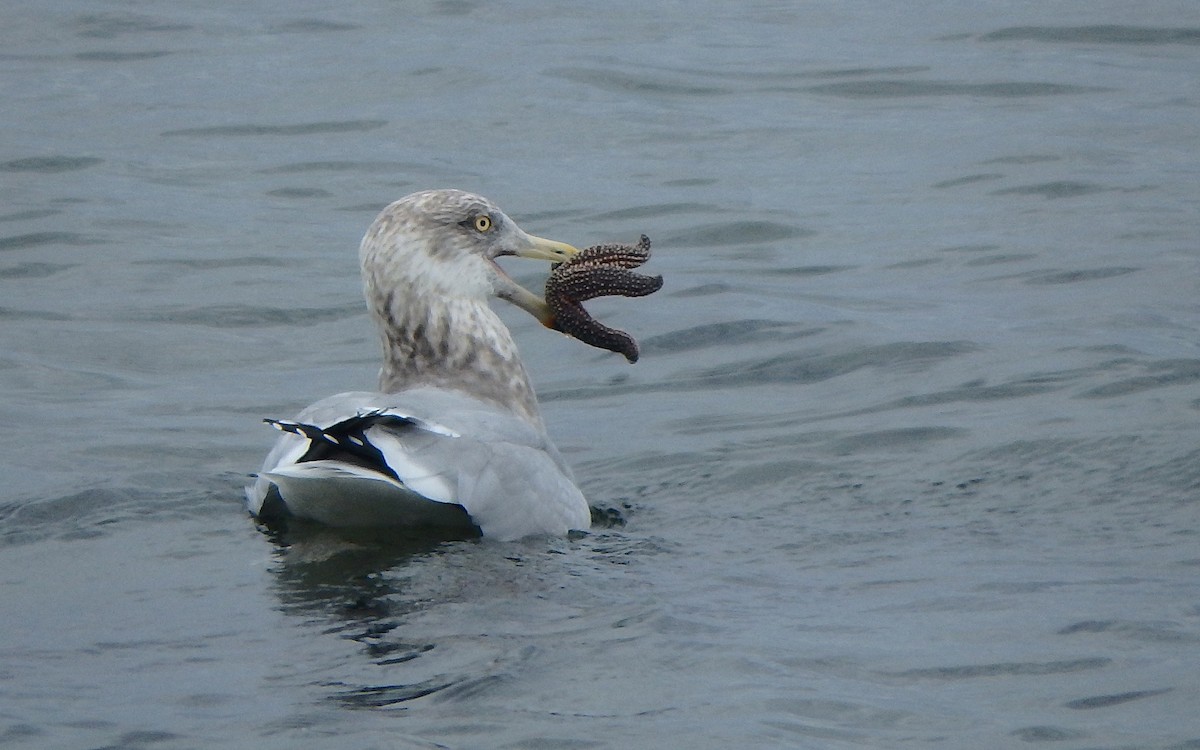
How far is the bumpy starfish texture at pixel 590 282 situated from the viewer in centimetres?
802

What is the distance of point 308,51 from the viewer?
19.7 m

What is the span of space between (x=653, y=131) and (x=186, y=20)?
7038 millimetres

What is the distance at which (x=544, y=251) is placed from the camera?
8.16m

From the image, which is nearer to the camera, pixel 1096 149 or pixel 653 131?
pixel 1096 149

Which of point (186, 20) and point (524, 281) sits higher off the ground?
point (186, 20)

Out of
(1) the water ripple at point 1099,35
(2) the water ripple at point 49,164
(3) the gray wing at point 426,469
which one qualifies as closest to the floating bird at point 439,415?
(3) the gray wing at point 426,469

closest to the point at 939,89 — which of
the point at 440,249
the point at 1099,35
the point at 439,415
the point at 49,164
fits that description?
the point at 1099,35

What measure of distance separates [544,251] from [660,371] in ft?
7.68

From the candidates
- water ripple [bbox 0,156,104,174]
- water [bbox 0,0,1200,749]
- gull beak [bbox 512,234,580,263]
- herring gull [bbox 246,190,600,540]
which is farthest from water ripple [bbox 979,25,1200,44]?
herring gull [bbox 246,190,600,540]

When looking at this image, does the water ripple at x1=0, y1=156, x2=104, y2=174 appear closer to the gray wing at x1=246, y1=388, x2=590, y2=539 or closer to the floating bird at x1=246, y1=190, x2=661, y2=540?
the floating bird at x1=246, y1=190, x2=661, y2=540

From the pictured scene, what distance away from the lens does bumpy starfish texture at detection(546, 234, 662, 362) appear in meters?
8.02

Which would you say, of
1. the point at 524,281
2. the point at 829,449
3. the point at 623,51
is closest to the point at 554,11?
the point at 623,51

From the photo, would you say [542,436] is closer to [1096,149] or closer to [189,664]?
[189,664]

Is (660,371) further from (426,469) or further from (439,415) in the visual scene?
(426,469)
